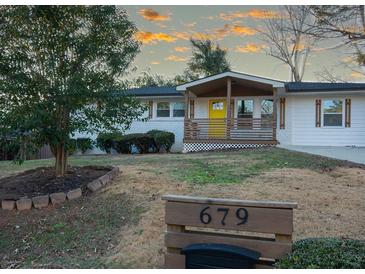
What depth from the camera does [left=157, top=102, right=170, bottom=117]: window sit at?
1966 cm

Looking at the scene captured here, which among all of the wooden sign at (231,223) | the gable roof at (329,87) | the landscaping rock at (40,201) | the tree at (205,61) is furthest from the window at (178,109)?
the wooden sign at (231,223)

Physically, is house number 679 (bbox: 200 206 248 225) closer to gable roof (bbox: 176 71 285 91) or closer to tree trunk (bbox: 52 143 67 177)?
tree trunk (bbox: 52 143 67 177)

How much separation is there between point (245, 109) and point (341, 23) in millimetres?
5936

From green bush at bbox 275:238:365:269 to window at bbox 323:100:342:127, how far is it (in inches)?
591

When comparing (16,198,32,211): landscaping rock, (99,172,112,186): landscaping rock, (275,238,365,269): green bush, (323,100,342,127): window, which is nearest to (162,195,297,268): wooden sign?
(275,238,365,269): green bush

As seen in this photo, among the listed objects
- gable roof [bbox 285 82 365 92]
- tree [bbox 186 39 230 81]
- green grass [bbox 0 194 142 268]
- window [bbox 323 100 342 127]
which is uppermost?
tree [bbox 186 39 230 81]

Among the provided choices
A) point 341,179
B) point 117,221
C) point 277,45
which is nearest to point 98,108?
point 117,221

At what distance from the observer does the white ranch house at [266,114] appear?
16672 mm

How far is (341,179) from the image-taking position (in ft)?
25.1

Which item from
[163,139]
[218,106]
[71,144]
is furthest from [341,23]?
[71,144]

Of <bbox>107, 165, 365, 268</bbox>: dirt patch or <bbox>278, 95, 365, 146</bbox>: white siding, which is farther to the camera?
<bbox>278, 95, 365, 146</bbox>: white siding

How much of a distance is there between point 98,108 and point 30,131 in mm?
1336
